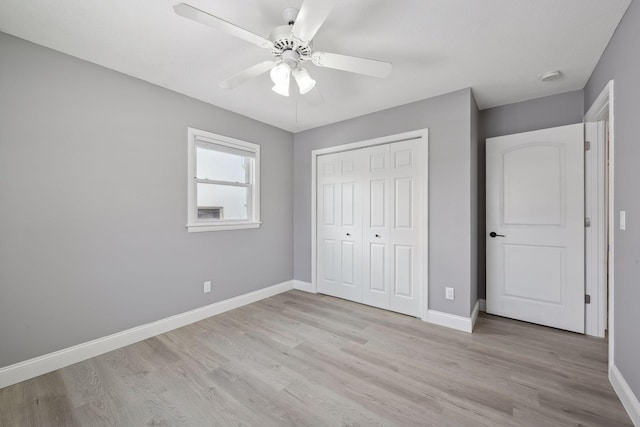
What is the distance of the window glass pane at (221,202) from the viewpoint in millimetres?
3086

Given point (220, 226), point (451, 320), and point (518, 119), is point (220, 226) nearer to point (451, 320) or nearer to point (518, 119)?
point (451, 320)

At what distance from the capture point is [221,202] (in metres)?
3.29

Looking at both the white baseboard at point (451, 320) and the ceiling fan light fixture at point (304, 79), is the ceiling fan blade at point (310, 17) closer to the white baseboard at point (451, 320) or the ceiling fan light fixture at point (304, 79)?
the ceiling fan light fixture at point (304, 79)

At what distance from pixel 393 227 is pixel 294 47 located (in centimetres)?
227

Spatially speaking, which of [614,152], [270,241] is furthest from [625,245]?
[270,241]

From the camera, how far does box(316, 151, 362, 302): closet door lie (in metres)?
3.61

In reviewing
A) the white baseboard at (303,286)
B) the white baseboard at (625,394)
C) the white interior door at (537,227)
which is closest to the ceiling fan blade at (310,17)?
the white interior door at (537,227)

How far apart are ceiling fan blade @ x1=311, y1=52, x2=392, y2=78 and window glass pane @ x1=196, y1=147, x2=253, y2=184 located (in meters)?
1.91

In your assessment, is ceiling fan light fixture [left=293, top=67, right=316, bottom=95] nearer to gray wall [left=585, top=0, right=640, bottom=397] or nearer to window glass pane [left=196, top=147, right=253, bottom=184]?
window glass pane [left=196, top=147, right=253, bottom=184]

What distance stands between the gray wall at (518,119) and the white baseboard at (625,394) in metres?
1.42

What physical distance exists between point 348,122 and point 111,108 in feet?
8.49

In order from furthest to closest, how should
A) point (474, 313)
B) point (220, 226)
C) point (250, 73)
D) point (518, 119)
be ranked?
point (220, 226) < point (518, 119) < point (474, 313) < point (250, 73)

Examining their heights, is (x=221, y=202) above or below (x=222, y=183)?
below

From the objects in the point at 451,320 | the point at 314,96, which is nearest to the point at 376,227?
the point at 451,320
